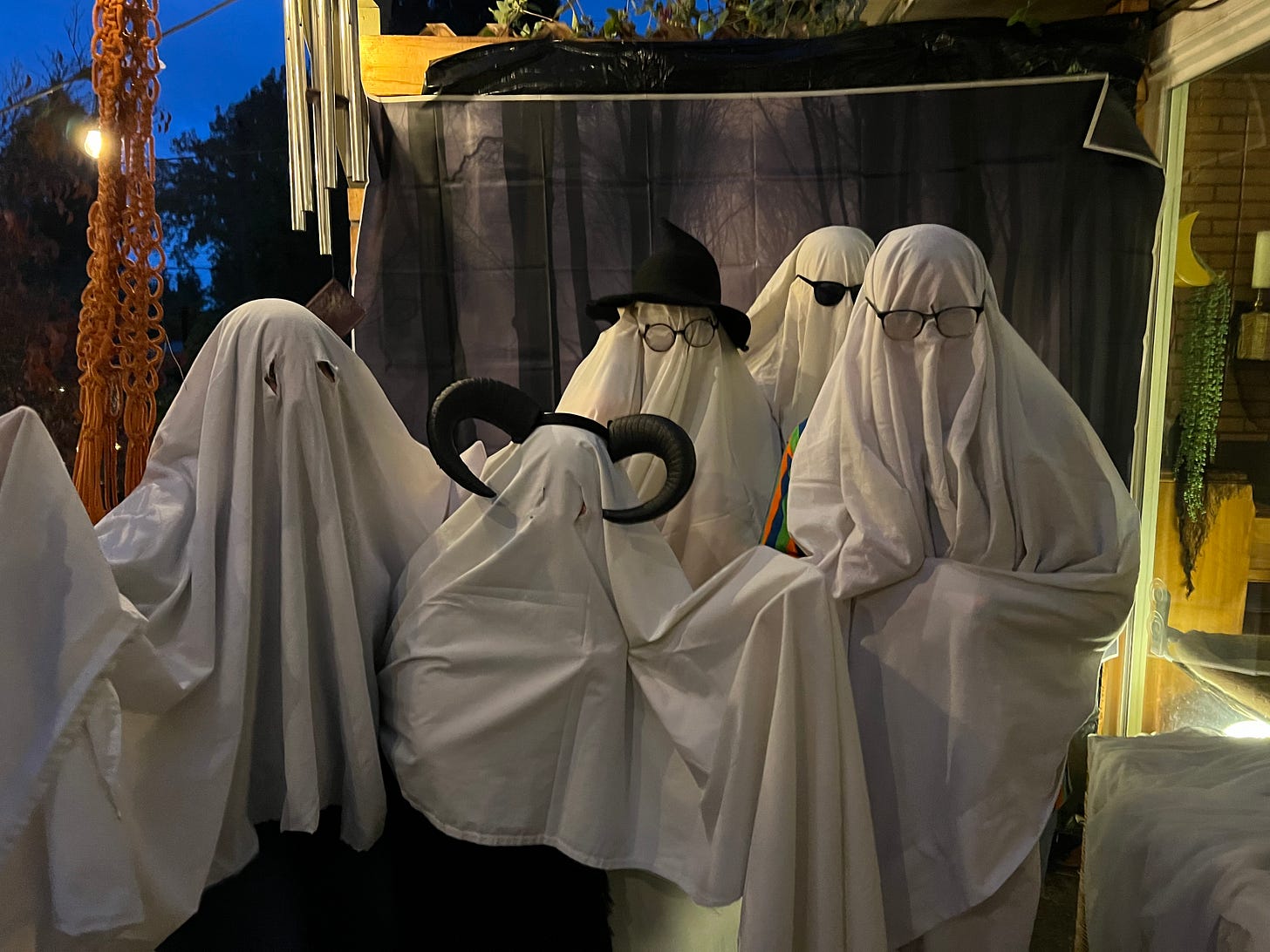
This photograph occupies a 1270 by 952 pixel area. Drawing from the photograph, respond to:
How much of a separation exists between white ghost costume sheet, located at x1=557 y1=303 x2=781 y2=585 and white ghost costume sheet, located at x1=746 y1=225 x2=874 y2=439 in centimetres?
27

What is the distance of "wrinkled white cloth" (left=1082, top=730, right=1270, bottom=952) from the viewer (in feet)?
5.55

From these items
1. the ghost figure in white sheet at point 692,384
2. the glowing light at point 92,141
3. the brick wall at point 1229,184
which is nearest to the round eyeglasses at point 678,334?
the ghost figure in white sheet at point 692,384

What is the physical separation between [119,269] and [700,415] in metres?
1.52

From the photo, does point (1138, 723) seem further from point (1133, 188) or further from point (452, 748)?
point (452, 748)

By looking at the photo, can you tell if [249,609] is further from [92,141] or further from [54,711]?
[92,141]

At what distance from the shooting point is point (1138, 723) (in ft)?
12.3

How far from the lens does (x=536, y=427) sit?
6.71ft

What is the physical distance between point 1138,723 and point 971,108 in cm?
250

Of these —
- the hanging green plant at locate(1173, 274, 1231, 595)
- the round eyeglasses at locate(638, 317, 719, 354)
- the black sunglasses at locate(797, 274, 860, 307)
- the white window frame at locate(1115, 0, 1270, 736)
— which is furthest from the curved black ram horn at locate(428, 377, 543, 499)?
the hanging green plant at locate(1173, 274, 1231, 595)

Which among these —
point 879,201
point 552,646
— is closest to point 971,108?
point 879,201

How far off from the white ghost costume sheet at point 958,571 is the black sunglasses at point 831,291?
1050 mm

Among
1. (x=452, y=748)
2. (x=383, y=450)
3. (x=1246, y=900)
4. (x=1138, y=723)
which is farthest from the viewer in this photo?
(x=1138, y=723)

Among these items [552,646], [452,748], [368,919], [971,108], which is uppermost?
[971,108]

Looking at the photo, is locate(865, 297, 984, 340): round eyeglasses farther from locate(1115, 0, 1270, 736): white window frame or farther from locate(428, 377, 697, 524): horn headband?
locate(1115, 0, 1270, 736): white window frame
